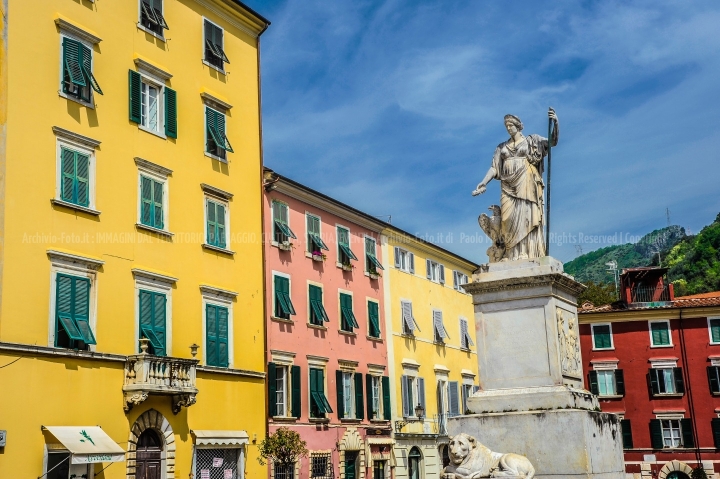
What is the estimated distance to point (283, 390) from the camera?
34.0 m

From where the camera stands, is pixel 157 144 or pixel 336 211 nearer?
pixel 157 144

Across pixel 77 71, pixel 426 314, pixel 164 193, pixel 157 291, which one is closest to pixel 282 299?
pixel 164 193

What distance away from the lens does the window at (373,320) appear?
4159 cm

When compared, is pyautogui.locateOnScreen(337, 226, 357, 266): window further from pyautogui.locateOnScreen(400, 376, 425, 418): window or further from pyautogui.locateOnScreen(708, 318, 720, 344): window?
pyautogui.locateOnScreen(708, 318, 720, 344): window

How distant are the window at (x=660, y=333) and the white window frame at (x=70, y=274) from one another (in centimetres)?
3917

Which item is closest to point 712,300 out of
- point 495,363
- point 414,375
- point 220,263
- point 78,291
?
point 414,375

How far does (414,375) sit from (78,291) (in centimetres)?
2425

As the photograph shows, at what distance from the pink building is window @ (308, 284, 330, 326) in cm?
5

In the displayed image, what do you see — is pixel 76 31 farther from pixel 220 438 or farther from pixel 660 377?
pixel 660 377

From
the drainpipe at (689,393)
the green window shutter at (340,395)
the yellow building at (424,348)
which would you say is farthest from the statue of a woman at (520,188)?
the drainpipe at (689,393)

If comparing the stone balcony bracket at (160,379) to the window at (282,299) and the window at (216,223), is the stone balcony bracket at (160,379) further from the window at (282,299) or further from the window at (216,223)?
the window at (282,299)

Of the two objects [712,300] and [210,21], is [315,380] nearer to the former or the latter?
[210,21]

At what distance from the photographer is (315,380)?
1428 inches

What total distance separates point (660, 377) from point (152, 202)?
3695 centimetres
